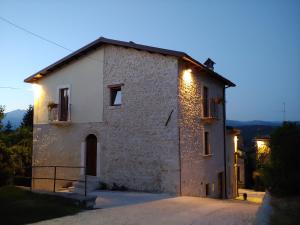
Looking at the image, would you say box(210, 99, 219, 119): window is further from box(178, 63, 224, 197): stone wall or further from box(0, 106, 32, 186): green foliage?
box(0, 106, 32, 186): green foliage

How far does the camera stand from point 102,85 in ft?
58.7

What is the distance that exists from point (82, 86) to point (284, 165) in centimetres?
1259

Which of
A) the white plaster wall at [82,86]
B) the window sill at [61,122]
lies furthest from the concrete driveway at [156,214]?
the window sill at [61,122]

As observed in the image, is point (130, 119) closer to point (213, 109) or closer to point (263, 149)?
point (213, 109)

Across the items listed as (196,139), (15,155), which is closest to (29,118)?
(15,155)

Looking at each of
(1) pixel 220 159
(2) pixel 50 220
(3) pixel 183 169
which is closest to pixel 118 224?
(2) pixel 50 220

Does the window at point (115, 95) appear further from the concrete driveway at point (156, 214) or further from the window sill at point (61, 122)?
the concrete driveway at point (156, 214)

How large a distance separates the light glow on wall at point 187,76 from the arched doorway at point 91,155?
5.57m

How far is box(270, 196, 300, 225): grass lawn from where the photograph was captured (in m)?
6.64

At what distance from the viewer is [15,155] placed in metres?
21.8

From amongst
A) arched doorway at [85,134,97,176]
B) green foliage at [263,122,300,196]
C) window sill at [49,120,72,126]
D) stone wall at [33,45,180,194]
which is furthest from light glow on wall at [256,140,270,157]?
window sill at [49,120,72,126]

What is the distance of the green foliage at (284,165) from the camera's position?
27.3ft

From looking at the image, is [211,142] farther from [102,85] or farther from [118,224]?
[118,224]

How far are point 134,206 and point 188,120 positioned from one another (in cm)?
641
